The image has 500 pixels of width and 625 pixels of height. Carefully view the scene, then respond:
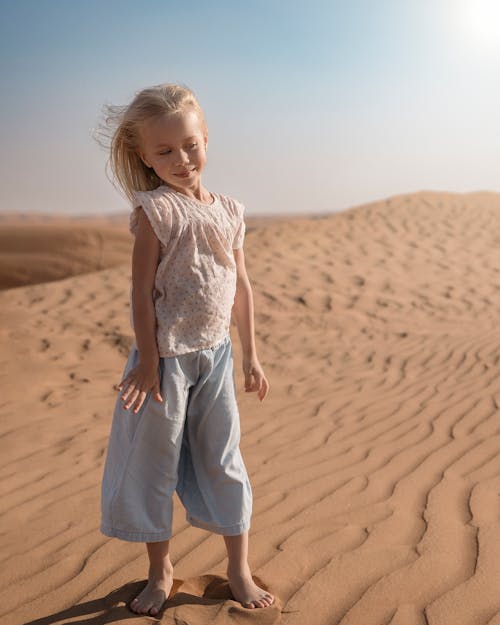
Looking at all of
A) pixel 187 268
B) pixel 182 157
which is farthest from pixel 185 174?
pixel 187 268

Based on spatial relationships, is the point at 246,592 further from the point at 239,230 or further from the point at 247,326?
the point at 239,230

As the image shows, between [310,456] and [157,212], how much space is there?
2.33 m

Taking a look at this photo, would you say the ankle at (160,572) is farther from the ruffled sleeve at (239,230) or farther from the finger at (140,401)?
the ruffled sleeve at (239,230)

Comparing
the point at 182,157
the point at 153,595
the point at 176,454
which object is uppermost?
the point at 182,157

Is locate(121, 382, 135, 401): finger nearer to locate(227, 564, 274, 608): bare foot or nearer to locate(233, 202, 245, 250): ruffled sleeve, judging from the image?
locate(233, 202, 245, 250): ruffled sleeve

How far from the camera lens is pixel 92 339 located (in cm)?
697

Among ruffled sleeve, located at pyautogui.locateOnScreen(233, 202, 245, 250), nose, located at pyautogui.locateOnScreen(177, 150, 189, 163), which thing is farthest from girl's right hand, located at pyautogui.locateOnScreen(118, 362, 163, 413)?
nose, located at pyautogui.locateOnScreen(177, 150, 189, 163)

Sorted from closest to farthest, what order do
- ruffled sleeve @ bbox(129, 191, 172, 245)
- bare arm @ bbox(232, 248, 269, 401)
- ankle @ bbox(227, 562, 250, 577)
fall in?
ruffled sleeve @ bbox(129, 191, 172, 245) < ankle @ bbox(227, 562, 250, 577) < bare arm @ bbox(232, 248, 269, 401)

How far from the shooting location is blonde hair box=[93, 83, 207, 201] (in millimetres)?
2082

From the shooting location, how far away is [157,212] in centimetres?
205

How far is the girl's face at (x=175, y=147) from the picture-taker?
2.07m

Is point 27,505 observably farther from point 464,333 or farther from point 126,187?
point 464,333

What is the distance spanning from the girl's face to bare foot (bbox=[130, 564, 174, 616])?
50.7 inches

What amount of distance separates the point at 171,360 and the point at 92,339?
197 inches
